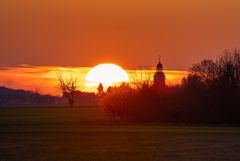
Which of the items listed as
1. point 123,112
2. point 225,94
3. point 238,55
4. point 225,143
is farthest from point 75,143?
point 238,55

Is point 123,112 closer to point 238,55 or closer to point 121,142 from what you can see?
point 238,55

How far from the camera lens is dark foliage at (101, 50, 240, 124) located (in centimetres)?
9681

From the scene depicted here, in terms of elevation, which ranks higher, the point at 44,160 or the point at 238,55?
the point at 238,55

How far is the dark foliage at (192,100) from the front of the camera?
96.8m

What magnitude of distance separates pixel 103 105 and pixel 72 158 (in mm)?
79969

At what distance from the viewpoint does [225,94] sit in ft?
322

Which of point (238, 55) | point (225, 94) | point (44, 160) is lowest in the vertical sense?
point (44, 160)

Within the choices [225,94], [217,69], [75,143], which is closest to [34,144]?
[75,143]

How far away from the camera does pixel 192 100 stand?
322 feet

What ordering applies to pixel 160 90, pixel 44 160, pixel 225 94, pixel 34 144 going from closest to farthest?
1. pixel 44 160
2. pixel 34 144
3. pixel 225 94
4. pixel 160 90

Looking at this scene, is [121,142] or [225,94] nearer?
[121,142]

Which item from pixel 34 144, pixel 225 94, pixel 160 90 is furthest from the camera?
pixel 160 90

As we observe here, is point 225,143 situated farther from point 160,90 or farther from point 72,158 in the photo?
point 160,90

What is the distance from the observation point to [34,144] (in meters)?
48.1
